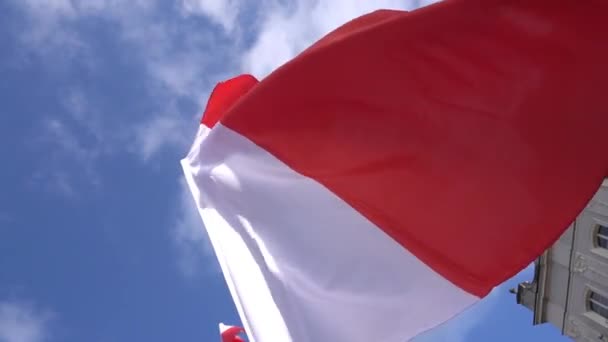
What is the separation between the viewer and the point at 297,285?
32.4 feet

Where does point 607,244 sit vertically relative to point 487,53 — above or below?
below

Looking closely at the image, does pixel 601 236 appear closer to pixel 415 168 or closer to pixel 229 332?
pixel 415 168

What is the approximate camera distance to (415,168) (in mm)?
10258

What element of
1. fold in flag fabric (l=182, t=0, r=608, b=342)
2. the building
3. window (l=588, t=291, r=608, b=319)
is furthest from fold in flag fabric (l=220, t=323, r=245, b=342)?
window (l=588, t=291, r=608, b=319)

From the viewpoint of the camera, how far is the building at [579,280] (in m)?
23.6

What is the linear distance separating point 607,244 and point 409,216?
16.3 metres

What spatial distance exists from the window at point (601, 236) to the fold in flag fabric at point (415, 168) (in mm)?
15608

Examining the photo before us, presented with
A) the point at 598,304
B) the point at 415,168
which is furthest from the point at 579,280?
the point at 415,168

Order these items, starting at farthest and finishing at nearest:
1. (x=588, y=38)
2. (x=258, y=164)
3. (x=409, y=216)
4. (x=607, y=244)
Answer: (x=607, y=244) < (x=258, y=164) < (x=409, y=216) < (x=588, y=38)

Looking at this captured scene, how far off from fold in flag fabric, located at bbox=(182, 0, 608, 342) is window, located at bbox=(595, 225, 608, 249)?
615 inches

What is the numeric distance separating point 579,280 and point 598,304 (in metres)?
1.01

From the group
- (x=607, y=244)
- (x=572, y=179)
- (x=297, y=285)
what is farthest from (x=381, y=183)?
(x=607, y=244)

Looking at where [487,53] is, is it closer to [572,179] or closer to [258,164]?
[572,179]

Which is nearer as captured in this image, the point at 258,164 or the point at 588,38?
the point at 588,38
